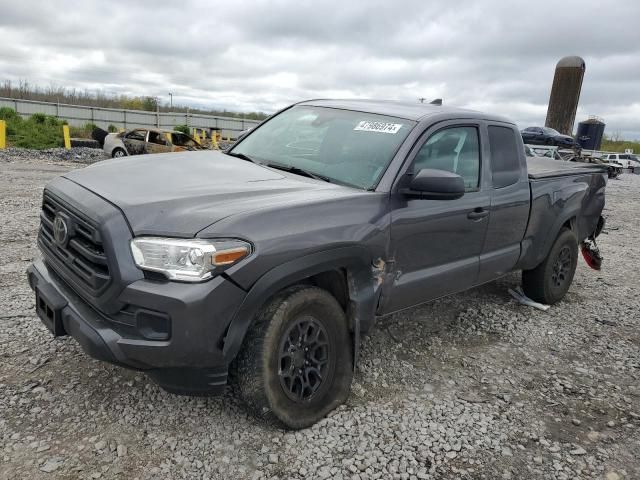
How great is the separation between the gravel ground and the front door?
63cm

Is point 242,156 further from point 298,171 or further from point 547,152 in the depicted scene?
point 547,152

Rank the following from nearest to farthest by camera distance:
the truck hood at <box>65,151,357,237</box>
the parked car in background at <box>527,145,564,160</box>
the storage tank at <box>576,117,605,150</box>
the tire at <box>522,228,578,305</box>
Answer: the truck hood at <box>65,151,357,237</box> → the tire at <box>522,228,578,305</box> → the parked car in background at <box>527,145,564,160</box> → the storage tank at <box>576,117,605,150</box>

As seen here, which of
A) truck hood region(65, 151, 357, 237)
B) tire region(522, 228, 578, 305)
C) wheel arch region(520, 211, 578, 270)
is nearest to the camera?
truck hood region(65, 151, 357, 237)

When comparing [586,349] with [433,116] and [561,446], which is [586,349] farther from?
[433,116]

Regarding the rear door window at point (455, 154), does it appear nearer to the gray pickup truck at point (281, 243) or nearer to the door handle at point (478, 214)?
the gray pickup truck at point (281, 243)

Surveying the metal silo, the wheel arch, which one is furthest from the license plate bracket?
the metal silo

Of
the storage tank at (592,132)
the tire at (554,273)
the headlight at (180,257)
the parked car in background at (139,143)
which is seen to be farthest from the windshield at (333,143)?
the storage tank at (592,132)

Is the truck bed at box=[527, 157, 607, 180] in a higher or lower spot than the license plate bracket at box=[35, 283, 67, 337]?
higher

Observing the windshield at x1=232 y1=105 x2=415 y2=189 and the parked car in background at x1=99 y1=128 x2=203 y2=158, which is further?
the parked car in background at x1=99 y1=128 x2=203 y2=158

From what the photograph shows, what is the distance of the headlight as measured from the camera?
2334 mm

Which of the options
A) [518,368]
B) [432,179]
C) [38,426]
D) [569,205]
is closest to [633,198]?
[569,205]

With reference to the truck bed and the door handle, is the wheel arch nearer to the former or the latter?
the truck bed

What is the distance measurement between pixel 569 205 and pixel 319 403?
3500mm

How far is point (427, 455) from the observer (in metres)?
2.82
